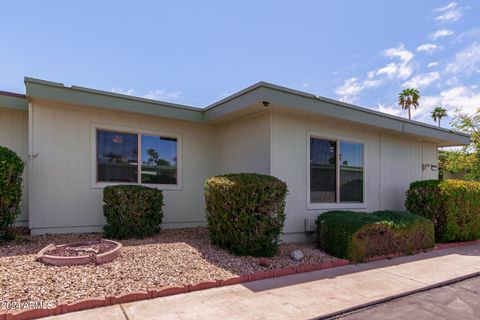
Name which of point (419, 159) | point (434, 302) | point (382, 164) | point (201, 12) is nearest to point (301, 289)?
point (434, 302)

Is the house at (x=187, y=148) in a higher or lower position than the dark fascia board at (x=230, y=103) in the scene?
lower

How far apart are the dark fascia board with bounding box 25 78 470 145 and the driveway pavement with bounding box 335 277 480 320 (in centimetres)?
371

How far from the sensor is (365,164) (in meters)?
7.91

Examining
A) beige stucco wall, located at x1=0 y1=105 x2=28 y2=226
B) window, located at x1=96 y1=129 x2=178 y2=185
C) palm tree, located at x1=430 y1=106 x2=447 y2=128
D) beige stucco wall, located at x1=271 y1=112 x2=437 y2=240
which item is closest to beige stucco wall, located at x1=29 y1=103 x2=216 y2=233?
window, located at x1=96 y1=129 x2=178 y2=185

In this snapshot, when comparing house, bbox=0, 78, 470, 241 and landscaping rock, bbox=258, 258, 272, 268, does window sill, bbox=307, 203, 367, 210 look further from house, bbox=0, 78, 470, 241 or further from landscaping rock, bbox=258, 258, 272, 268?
landscaping rock, bbox=258, 258, 272, 268

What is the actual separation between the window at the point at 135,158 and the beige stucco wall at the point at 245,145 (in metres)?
1.26

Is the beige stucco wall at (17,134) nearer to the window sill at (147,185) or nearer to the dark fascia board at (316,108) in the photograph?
the window sill at (147,185)

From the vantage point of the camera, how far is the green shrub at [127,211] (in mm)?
5968

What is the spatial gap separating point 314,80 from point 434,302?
272 inches

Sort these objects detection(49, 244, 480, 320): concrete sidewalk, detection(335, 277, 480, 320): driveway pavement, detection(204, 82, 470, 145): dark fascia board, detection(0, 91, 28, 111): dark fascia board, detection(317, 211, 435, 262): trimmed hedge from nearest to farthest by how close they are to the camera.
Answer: detection(49, 244, 480, 320): concrete sidewalk
detection(335, 277, 480, 320): driveway pavement
detection(317, 211, 435, 262): trimmed hedge
detection(204, 82, 470, 145): dark fascia board
detection(0, 91, 28, 111): dark fascia board

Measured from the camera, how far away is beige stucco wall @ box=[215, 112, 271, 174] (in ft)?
21.1

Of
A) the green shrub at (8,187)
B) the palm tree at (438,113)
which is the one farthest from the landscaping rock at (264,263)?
the palm tree at (438,113)

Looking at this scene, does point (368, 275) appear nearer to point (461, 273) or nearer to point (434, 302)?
point (434, 302)

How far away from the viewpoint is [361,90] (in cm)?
1236
